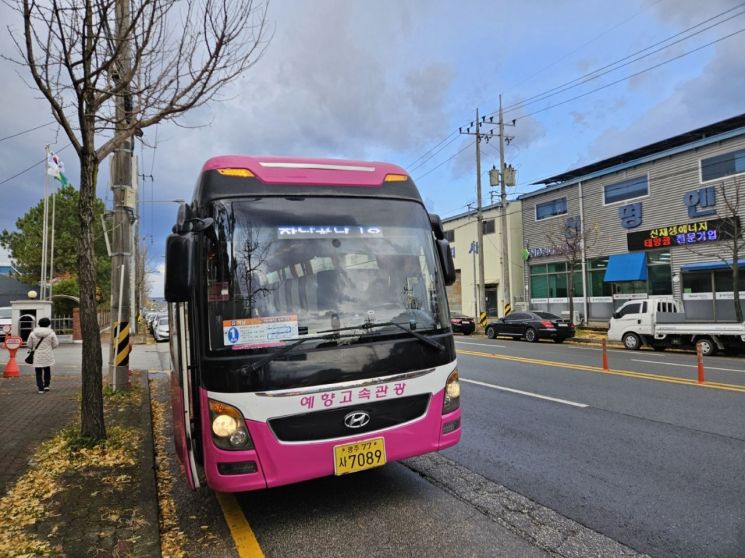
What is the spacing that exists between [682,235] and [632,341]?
861 cm

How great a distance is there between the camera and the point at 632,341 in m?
18.1

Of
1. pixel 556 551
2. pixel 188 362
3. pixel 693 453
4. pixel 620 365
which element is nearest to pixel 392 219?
pixel 188 362

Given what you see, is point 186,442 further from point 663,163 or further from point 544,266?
point 544,266

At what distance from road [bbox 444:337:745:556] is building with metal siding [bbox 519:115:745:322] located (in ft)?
47.4

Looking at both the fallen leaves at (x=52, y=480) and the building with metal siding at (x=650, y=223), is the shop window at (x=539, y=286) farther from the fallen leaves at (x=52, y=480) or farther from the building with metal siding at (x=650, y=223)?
the fallen leaves at (x=52, y=480)

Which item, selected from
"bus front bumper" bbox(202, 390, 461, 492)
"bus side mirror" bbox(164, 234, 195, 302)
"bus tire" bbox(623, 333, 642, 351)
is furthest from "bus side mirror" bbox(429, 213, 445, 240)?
"bus tire" bbox(623, 333, 642, 351)

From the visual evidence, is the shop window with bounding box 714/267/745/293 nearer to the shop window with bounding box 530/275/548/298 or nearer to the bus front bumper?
the shop window with bounding box 530/275/548/298

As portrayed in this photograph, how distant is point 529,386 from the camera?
9781 mm

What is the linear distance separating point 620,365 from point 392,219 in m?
10.7

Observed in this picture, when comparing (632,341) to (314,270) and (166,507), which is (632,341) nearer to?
(314,270)

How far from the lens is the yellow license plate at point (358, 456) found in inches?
149

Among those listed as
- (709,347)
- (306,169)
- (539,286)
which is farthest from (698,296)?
(306,169)

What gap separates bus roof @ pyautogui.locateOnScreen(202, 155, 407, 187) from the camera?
420 centimetres

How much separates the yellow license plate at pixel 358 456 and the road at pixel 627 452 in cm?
153
